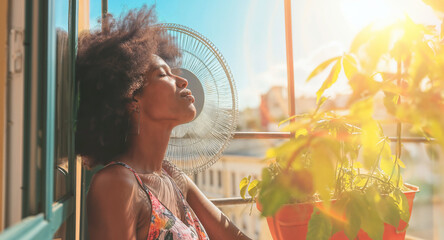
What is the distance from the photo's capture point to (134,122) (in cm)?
135

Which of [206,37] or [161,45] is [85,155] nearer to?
[161,45]

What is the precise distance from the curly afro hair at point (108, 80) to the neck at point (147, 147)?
41 mm

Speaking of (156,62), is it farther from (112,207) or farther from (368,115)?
(368,115)

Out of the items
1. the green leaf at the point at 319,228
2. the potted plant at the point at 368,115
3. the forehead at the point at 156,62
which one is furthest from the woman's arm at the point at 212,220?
the potted plant at the point at 368,115

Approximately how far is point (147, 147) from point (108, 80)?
0.29m

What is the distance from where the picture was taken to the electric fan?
1.68m

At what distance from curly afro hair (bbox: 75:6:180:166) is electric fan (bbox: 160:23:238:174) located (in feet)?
1.07

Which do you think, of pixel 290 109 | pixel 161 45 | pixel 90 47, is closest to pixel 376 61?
pixel 90 47

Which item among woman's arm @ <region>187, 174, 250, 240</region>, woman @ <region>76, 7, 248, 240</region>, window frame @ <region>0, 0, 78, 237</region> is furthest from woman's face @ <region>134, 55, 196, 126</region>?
window frame @ <region>0, 0, 78, 237</region>

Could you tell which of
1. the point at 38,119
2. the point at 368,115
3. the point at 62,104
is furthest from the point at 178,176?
the point at 368,115

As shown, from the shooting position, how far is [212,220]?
5.05ft

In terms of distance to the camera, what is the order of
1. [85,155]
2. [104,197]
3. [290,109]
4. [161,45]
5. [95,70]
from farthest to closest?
[290,109]
[161,45]
[85,155]
[95,70]
[104,197]

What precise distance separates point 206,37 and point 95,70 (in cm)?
62

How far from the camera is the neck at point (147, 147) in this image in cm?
133
